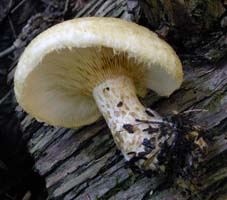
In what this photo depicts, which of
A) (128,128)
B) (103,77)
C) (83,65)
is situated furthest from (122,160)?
(83,65)

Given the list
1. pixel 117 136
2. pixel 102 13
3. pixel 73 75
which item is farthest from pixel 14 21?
pixel 117 136

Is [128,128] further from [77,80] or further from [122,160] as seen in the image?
[77,80]

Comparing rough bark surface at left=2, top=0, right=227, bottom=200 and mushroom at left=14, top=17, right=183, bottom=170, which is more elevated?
mushroom at left=14, top=17, right=183, bottom=170

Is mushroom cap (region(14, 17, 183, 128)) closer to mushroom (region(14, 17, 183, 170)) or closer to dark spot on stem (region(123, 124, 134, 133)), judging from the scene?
mushroom (region(14, 17, 183, 170))

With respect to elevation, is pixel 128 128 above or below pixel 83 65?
below

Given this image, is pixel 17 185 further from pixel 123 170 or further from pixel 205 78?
pixel 205 78

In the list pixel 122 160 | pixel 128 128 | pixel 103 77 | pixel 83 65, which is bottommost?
pixel 122 160

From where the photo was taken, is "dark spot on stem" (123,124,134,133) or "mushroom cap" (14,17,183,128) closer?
"mushroom cap" (14,17,183,128)

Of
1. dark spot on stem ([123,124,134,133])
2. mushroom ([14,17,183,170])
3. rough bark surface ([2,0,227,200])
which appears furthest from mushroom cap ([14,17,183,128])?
dark spot on stem ([123,124,134,133])
